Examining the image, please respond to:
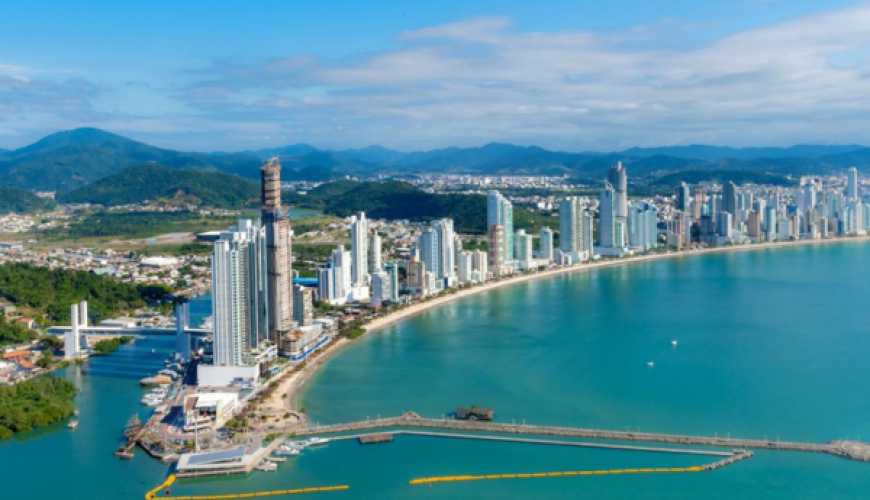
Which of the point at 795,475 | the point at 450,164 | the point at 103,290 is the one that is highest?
the point at 450,164

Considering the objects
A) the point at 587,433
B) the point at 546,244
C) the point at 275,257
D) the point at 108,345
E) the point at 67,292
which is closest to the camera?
the point at 587,433

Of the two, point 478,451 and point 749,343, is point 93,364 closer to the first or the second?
point 478,451

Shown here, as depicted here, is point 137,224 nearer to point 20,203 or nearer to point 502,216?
point 20,203

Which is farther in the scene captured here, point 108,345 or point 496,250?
point 496,250

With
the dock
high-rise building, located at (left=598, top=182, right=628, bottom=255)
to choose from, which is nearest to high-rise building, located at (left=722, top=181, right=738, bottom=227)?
high-rise building, located at (left=598, top=182, right=628, bottom=255)

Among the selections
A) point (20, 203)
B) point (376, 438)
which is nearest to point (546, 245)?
point (376, 438)

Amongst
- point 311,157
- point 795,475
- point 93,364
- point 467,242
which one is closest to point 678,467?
point 795,475

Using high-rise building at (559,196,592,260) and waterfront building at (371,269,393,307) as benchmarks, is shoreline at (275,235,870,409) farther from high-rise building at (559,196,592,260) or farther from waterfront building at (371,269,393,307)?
high-rise building at (559,196,592,260)

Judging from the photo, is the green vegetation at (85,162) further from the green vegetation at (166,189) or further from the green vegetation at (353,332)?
the green vegetation at (353,332)
